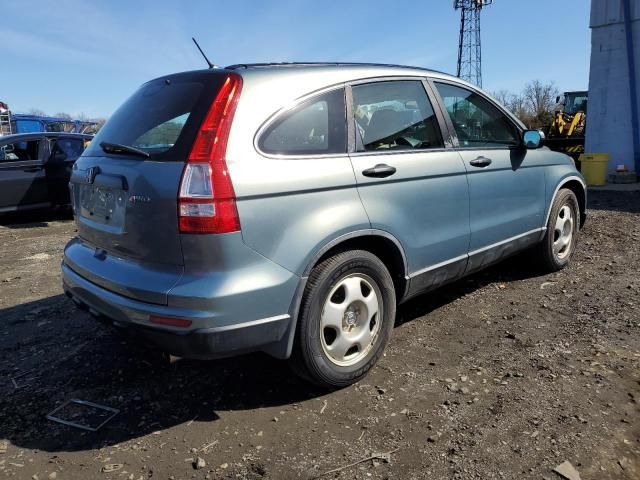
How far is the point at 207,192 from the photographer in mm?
2381

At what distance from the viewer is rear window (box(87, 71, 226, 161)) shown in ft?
8.38

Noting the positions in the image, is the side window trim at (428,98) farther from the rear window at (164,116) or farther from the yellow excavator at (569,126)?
the yellow excavator at (569,126)

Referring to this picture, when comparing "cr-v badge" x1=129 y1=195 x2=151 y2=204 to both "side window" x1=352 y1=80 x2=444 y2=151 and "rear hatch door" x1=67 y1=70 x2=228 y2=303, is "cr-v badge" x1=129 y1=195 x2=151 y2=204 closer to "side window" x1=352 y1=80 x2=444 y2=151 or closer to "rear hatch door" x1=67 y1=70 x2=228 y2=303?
"rear hatch door" x1=67 y1=70 x2=228 y2=303

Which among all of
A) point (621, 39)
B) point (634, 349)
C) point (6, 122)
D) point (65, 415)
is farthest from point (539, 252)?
point (6, 122)

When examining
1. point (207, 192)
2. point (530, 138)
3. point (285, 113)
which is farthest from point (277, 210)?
point (530, 138)

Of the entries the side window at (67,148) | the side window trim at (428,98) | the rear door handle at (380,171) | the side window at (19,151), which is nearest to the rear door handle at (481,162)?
the side window trim at (428,98)

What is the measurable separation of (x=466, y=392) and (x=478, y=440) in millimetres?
467

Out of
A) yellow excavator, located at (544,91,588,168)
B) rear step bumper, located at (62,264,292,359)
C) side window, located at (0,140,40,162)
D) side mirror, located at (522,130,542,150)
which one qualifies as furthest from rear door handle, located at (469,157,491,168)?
yellow excavator, located at (544,91,588,168)

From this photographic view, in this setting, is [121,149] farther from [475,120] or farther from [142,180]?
[475,120]

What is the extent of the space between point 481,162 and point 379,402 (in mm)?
1978

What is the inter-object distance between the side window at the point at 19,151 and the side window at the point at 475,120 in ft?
26.6

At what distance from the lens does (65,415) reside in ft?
9.55

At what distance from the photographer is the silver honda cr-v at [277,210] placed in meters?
2.43

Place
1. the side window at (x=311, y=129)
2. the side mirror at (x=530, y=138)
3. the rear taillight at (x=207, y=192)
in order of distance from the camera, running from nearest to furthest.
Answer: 1. the rear taillight at (x=207, y=192)
2. the side window at (x=311, y=129)
3. the side mirror at (x=530, y=138)
